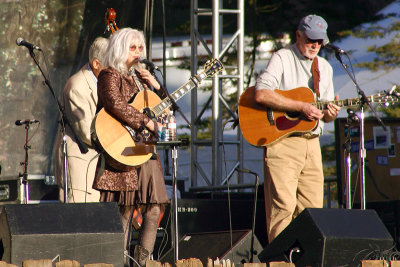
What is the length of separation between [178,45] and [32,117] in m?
2.64

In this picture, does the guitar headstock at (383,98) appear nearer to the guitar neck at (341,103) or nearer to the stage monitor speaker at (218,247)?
the guitar neck at (341,103)

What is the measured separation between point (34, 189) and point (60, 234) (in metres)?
2.99

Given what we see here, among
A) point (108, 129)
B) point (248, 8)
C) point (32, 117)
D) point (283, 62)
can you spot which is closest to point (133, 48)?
point (108, 129)

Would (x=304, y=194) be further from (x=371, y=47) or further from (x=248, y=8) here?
(x=248, y=8)

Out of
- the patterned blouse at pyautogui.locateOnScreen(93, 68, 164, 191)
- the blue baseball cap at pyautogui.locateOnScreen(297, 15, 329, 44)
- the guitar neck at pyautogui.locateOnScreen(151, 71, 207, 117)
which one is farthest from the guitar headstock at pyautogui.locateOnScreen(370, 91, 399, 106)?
the patterned blouse at pyautogui.locateOnScreen(93, 68, 164, 191)

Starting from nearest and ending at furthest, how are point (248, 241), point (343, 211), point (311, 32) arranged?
point (343, 211) < point (248, 241) < point (311, 32)

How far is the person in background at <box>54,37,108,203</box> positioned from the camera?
18.0 feet

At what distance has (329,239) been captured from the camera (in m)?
4.11

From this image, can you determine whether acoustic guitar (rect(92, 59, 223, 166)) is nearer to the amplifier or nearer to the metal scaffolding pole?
the amplifier

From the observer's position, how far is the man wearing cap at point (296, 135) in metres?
5.29

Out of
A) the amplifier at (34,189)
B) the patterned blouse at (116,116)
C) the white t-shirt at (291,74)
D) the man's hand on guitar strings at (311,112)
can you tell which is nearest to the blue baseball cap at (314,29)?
the white t-shirt at (291,74)

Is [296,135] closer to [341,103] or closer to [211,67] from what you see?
[341,103]

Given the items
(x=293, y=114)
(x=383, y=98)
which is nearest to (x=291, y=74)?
(x=293, y=114)

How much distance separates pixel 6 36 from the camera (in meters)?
7.03
